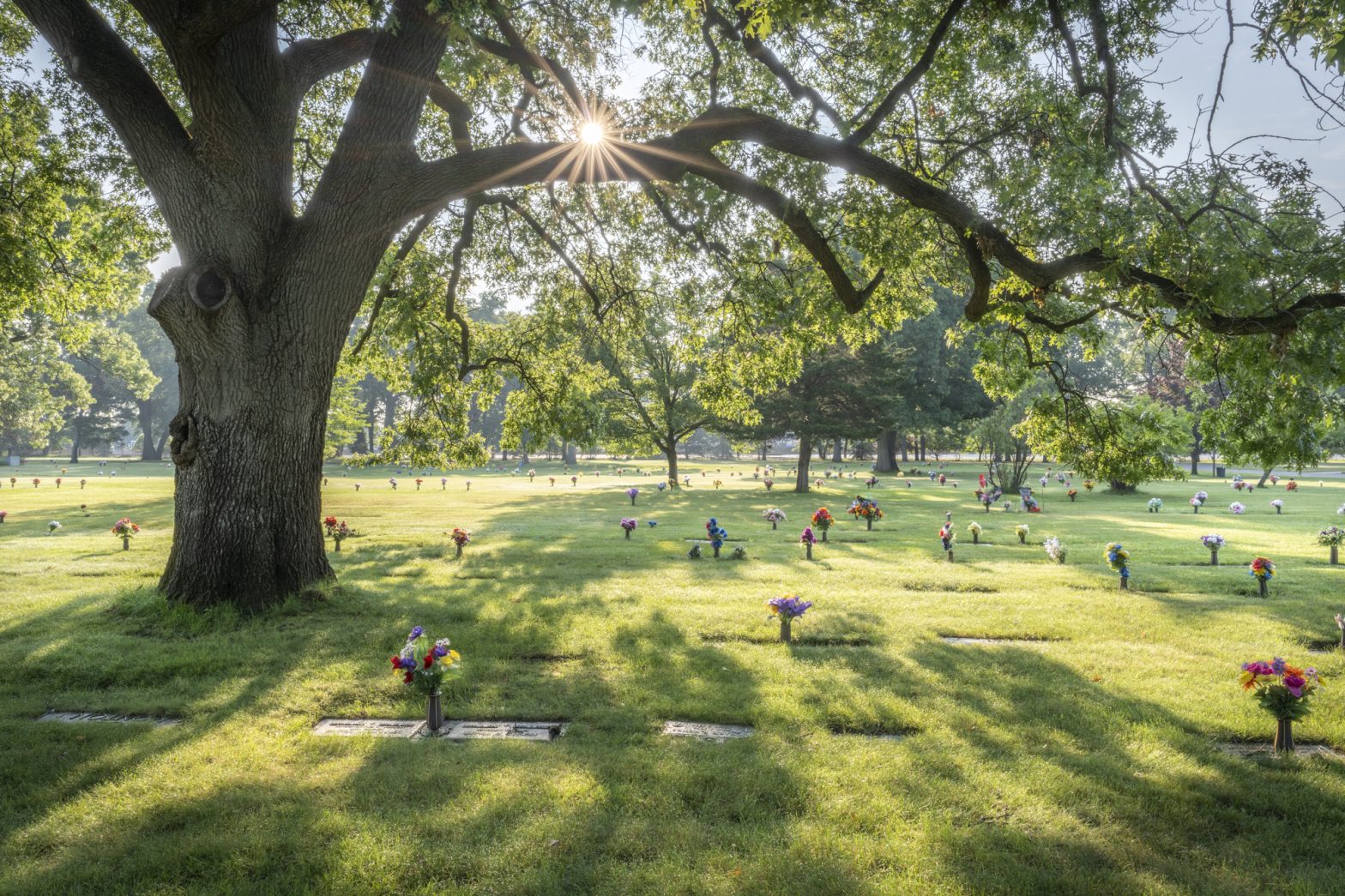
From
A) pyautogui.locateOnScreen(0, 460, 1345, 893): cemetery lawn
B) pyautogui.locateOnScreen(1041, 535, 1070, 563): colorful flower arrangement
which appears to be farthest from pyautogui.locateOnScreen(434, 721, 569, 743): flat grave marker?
pyautogui.locateOnScreen(1041, 535, 1070, 563): colorful flower arrangement

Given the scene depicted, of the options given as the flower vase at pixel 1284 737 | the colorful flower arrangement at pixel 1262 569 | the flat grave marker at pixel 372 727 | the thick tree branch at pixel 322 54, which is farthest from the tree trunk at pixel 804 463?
the flat grave marker at pixel 372 727

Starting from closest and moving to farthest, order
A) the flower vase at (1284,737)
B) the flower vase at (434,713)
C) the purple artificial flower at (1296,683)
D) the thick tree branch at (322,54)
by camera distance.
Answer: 1. the purple artificial flower at (1296,683)
2. the flower vase at (1284,737)
3. the flower vase at (434,713)
4. the thick tree branch at (322,54)

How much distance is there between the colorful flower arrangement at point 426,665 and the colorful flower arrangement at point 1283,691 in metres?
5.58

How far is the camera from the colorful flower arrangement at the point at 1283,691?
4.37 metres

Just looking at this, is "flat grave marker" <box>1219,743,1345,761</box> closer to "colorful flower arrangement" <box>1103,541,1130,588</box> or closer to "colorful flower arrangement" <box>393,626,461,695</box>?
"colorful flower arrangement" <box>393,626,461,695</box>

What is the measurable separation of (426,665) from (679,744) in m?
1.90

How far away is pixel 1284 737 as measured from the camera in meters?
4.47

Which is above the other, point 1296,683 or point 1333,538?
point 1296,683

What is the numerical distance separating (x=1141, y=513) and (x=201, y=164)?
2668cm

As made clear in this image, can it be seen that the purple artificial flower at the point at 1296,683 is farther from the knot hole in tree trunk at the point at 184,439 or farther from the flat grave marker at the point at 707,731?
the knot hole in tree trunk at the point at 184,439

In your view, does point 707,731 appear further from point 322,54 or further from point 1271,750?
point 322,54

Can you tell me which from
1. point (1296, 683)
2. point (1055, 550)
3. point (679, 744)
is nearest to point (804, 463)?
point (1055, 550)

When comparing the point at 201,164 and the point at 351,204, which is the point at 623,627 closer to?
the point at 351,204

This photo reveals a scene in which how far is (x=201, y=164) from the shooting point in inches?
270
